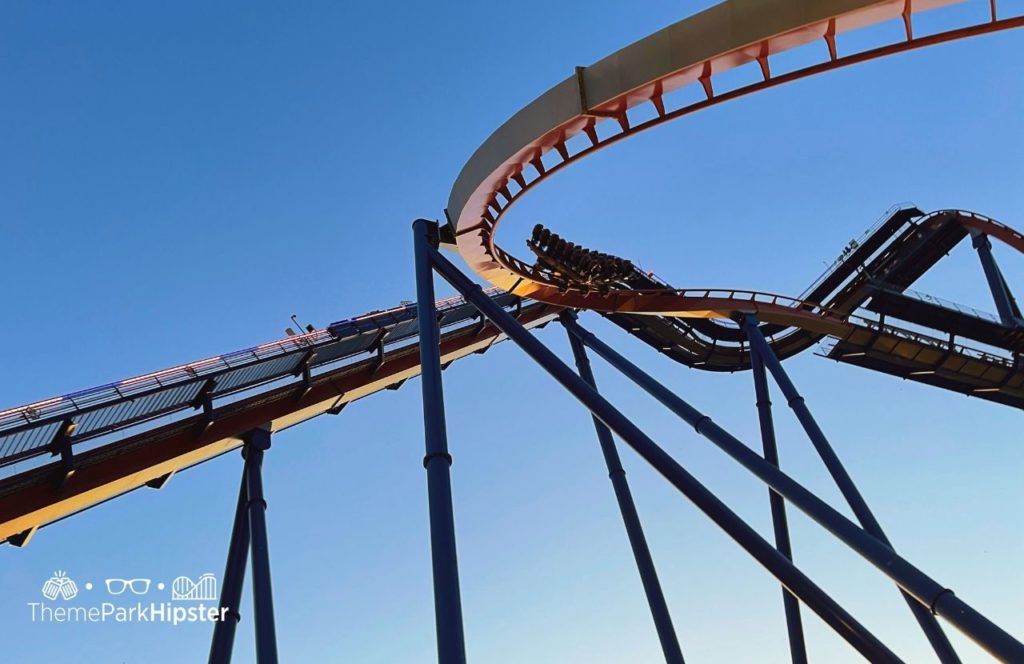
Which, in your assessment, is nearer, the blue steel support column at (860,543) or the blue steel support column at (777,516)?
the blue steel support column at (860,543)

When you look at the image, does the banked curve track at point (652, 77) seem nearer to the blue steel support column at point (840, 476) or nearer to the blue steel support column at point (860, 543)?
the blue steel support column at point (860, 543)

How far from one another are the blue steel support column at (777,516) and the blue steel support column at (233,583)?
5.86 meters

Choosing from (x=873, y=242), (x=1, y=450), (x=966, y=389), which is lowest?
(x=1, y=450)

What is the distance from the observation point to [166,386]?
8.46 m

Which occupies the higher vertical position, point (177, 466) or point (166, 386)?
point (166, 386)

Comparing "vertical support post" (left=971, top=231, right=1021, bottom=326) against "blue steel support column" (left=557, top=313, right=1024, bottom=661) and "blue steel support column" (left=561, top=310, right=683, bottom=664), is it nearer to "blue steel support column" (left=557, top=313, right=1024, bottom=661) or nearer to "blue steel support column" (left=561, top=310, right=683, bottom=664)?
"blue steel support column" (left=561, top=310, right=683, bottom=664)

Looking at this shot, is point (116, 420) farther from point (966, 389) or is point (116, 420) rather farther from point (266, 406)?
point (966, 389)

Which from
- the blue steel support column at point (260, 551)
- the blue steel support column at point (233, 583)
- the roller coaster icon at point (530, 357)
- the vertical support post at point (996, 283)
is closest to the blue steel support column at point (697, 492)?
the roller coaster icon at point (530, 357)

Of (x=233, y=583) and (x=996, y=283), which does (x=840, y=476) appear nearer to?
(x=233, y=583)

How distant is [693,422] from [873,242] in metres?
11.3

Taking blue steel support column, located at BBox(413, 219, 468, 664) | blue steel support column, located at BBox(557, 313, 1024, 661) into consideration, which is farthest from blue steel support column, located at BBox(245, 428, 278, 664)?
blue steel support column, located at BBox(557, 313, 1024, 661)

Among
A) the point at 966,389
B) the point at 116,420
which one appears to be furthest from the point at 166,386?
the point at 966,389

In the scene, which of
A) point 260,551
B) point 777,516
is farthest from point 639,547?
point 260,551

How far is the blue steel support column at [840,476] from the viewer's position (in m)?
9.01
